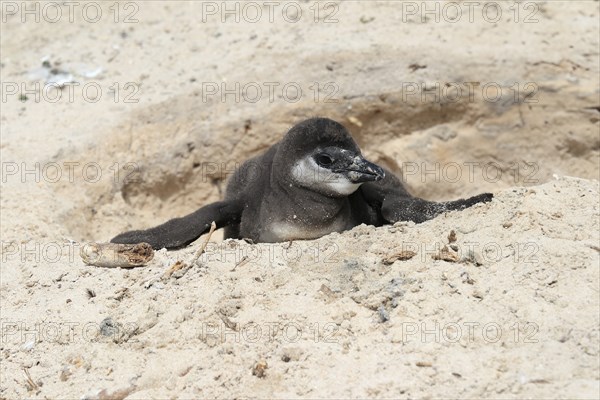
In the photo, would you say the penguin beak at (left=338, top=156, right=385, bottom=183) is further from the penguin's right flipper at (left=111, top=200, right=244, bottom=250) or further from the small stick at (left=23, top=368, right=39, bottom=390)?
the small stick at (left=23, top=368, right=39, bottom=390)

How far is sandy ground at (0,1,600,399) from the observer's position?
14.9ft

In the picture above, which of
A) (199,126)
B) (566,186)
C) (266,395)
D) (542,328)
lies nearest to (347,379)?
(266,395)

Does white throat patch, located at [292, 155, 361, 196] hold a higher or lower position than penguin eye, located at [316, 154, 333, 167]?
lower

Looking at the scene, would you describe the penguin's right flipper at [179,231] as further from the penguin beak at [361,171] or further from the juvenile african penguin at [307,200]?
the penguin beak at [361,171]

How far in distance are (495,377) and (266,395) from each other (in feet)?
3.59

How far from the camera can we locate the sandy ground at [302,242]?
4543 millimetres

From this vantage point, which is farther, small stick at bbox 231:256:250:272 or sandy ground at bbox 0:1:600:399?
small stick at bbox 231:256:250:272

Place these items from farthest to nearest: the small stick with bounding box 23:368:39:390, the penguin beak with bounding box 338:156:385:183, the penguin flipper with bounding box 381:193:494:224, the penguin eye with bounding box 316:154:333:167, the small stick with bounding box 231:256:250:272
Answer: the penguin eye with bounding box 316:154:333:167 → the penguin beak with bounding box 338:156:385:183 → the penguin flipper with bounding box 381:193:494:224 → the small stick with bounding box 231:256:250:272 → the small stick with bounding box 23:368:39:390

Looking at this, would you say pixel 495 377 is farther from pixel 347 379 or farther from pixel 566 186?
pixel 566 186

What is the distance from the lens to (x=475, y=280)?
4977 millimetres

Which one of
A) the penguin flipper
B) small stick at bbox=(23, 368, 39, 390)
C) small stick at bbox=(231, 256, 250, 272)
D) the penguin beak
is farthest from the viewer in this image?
the penguin beak

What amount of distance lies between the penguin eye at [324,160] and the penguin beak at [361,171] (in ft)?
0.37

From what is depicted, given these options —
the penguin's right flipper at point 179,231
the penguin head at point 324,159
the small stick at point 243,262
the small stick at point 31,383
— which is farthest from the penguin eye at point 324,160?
the small stick at point 31,383

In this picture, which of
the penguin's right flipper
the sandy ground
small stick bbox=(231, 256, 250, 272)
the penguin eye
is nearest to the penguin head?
the penguin eye
